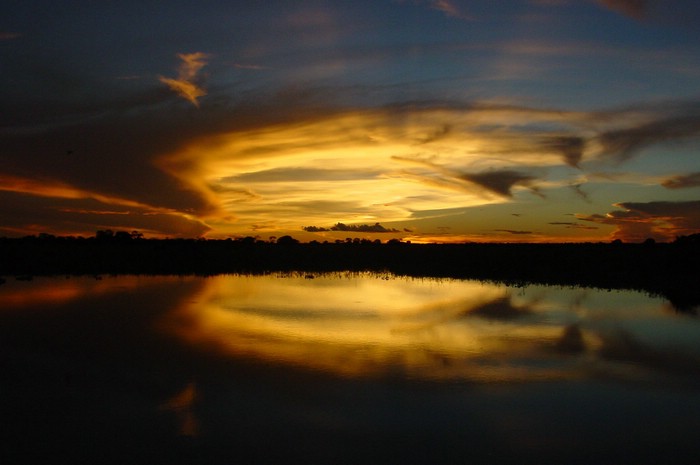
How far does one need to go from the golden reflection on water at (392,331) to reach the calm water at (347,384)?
0.09 meters

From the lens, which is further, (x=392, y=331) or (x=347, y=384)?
(x=392, y=331)

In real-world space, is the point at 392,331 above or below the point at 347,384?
above

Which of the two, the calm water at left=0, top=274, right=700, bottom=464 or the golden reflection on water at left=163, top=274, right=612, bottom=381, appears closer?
the calm water at left=0, top=274, right=700, bottom=464

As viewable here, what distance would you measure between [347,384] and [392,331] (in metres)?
5.62

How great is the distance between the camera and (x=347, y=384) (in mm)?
11344

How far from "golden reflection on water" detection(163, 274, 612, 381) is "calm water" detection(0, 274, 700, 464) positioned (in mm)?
88

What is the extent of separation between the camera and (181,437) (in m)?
8.57

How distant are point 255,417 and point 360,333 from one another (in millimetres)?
7226

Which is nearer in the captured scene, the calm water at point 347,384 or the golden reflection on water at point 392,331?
the calm water at point 347,384

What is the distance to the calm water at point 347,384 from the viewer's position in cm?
836

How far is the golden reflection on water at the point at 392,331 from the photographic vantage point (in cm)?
1292

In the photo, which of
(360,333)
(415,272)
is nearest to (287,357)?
(360,333)

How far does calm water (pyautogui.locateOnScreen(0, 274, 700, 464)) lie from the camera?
8.36m

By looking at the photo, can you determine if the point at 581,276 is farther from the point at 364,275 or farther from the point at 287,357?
the point at 287,357
